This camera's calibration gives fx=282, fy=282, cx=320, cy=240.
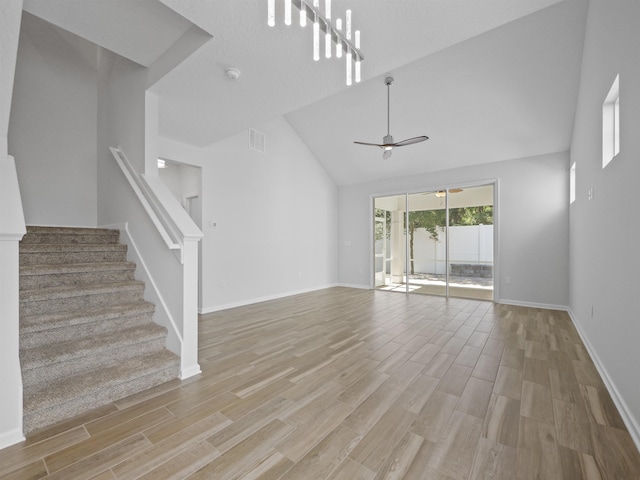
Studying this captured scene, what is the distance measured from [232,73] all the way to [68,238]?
266cm

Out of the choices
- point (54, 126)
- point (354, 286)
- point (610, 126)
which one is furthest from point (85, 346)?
point (354, 286)

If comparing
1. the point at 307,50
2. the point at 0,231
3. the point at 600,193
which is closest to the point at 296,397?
the point at 0,231

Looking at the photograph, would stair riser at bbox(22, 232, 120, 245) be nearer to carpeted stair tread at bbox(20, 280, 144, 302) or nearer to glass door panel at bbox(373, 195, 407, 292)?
carpeted stair tread at bbox(20, 280, 144, 302)

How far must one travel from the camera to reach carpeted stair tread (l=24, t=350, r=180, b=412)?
1.80 metres

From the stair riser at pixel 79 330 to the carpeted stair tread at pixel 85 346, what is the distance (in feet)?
0.13

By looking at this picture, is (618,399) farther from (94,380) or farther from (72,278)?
(72,278)

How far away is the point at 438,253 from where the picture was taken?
646 cm

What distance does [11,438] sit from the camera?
5.27 feet

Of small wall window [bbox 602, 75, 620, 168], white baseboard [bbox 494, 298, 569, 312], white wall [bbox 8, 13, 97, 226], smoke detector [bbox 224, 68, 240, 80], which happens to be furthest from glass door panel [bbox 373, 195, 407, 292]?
white wall [bbox 8, 13, 97, 226]

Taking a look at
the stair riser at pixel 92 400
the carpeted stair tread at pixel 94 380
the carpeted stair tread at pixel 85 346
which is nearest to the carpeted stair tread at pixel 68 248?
the carpeted stair tread at pixel 85 346

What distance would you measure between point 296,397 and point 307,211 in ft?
17.3

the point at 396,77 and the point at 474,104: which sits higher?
the point at 396,77

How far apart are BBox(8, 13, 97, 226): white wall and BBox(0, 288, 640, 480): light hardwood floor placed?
323 centimetres

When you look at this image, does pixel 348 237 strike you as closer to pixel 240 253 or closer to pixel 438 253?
pixel 438 253
